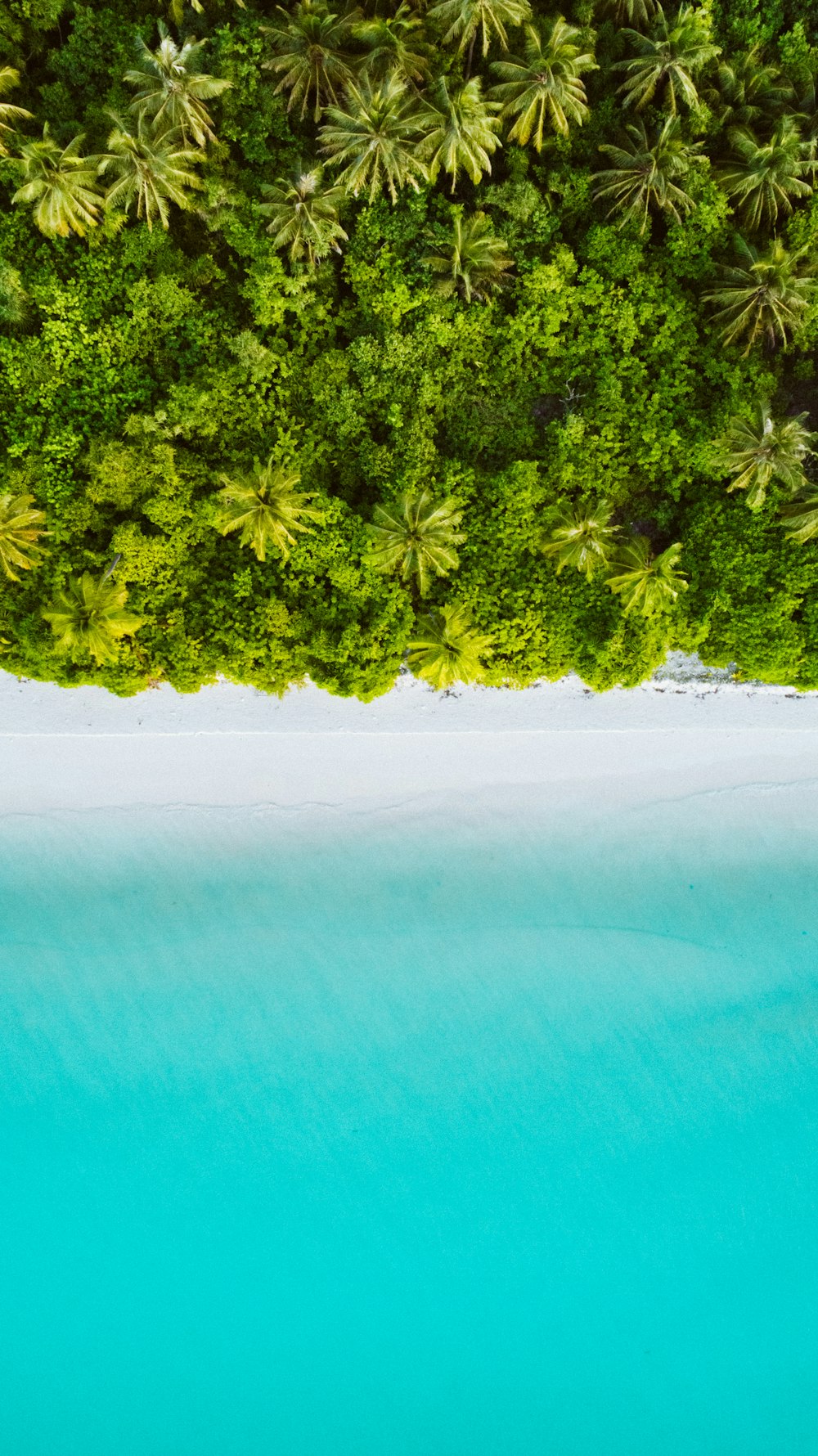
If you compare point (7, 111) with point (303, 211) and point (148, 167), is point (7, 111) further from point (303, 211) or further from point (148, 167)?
point (303, 211)

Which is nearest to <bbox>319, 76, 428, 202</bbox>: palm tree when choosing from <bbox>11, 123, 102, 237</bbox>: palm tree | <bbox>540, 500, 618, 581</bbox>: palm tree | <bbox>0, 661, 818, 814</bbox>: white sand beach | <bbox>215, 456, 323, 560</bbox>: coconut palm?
<bbox>11, 123, 102, 237</bbox>: palm tree

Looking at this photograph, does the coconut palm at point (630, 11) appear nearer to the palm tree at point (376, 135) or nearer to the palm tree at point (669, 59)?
the palm tree at point (669, 59)

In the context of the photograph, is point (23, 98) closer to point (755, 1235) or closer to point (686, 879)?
point (686, 879)

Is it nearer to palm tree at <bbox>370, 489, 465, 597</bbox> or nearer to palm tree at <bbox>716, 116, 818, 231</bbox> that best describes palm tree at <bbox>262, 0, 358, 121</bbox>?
palm tree at <bbox>716, 116, 818, 231</bbox>

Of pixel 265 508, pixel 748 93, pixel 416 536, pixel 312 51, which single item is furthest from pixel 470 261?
pixel 748 93

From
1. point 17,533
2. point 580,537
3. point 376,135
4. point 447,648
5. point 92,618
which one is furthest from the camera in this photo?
point 580,537

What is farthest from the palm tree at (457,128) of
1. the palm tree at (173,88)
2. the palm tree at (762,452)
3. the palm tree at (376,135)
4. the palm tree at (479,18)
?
the palm tree at (762,452)
